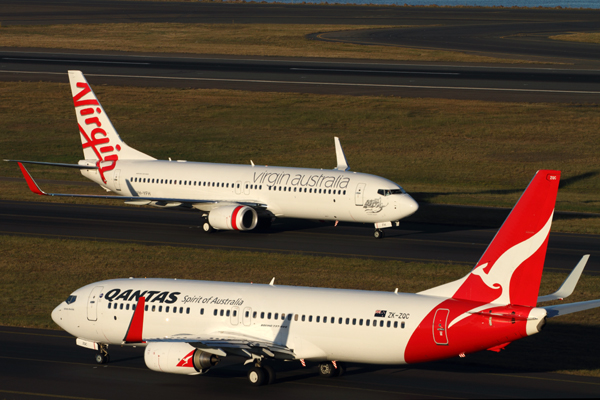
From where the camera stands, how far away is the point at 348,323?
3375cm

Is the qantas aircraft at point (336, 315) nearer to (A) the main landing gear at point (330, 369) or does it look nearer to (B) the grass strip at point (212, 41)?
(A) the main landing gear at point (330, 369)

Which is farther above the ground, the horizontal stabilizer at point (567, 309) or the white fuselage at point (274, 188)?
the white fuselage at point (274, 188)

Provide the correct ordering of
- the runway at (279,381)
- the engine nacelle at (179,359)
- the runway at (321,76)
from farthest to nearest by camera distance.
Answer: the runway at (321,76) < the runway at (279,381) < the engine nacelle at (179,359)

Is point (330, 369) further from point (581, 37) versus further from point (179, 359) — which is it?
point (581, 37)

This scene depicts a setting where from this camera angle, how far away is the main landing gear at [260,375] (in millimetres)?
34672

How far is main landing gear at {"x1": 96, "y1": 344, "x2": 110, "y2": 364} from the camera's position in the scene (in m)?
38.2

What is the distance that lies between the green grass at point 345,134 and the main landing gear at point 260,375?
148ft

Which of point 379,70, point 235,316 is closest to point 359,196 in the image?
point 235,316

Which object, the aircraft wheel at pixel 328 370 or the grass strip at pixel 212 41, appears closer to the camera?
the aircraft wheel at pixel 328 370

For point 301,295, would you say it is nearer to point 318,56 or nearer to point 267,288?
point 267,288

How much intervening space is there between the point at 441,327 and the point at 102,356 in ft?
49.3

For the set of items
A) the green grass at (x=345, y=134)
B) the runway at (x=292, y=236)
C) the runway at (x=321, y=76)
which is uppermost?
the runway at (x=321, y=76)

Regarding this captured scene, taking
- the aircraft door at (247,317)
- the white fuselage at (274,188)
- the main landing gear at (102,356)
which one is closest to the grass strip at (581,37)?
the white fuselage at (274,188)

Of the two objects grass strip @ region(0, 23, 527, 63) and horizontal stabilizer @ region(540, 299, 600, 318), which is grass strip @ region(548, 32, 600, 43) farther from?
horizontal stabilizer @ region(540, 299, 600, 318)
